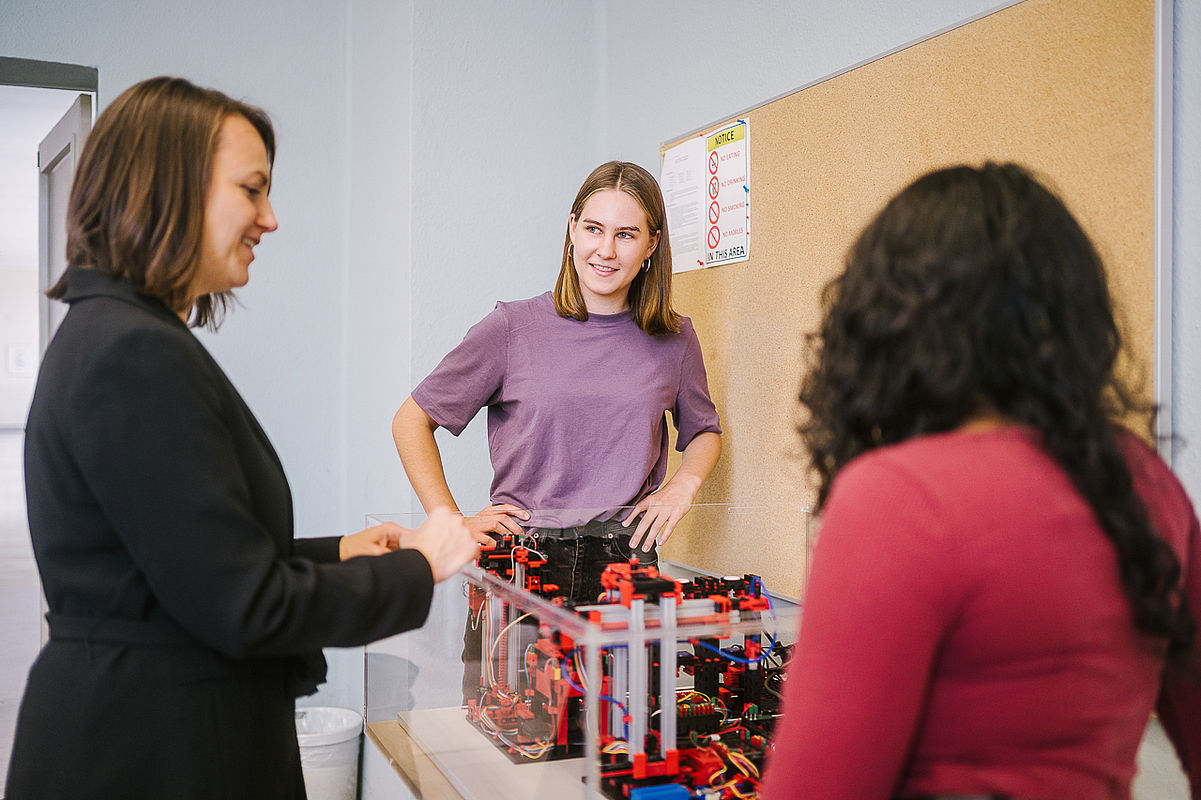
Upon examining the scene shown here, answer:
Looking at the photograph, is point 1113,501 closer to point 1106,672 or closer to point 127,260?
point 1106,672

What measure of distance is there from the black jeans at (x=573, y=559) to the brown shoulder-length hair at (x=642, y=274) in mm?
494

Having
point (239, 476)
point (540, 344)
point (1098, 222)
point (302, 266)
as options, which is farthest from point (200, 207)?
point (302, 266)

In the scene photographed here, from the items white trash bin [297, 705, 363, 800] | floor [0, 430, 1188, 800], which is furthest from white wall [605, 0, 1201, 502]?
white trash bin [297, 705, 363, 800]

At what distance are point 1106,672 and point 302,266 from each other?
281cm

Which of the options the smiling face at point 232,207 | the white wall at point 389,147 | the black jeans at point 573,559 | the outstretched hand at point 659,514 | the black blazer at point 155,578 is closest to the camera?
the black blazer at point 155,578

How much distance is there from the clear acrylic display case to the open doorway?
2061 mm

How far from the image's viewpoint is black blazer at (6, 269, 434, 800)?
0.89m

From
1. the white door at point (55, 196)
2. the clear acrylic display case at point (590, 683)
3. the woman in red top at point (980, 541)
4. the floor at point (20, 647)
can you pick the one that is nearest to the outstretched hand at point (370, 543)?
the clear acrylic display case at point (590, 683)

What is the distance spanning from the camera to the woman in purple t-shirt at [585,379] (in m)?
1.89

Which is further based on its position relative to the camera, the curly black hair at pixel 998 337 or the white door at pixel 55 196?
the white door at pixel 55 196

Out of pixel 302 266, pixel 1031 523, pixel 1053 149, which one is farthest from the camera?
pixel 302 266

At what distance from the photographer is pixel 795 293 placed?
2010mm

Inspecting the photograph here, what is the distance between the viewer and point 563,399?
6.26ft

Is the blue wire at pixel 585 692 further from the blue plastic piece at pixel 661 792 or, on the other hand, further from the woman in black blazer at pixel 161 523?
the woman in black blazer at pixel 161 523
